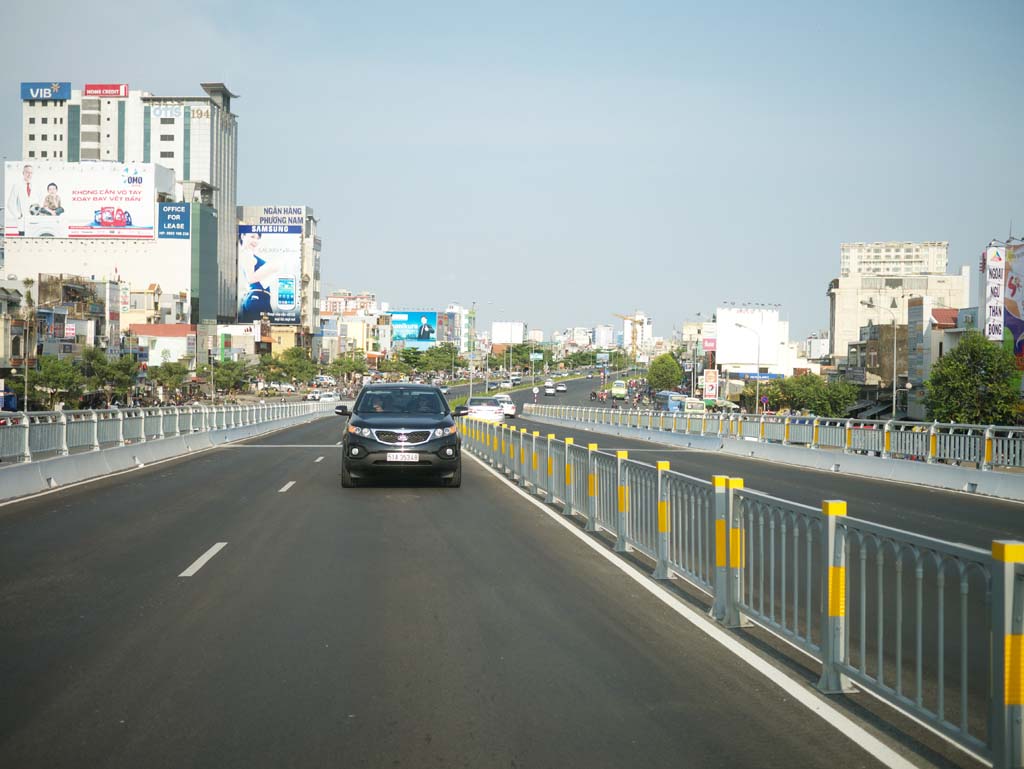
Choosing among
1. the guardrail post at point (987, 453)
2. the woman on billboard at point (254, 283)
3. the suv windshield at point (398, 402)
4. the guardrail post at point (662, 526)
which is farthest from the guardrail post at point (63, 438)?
the woman on billboard at point (254, 283)

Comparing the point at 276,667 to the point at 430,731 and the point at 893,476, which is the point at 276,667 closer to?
the point at 430,731

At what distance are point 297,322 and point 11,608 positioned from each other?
165 m

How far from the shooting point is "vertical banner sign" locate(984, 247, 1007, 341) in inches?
2345

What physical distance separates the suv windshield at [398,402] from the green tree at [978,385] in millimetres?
43021

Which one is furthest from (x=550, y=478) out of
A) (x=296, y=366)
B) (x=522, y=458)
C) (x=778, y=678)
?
(x=296, y=366)

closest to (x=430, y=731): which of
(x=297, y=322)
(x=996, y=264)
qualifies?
(x=996, y=264)

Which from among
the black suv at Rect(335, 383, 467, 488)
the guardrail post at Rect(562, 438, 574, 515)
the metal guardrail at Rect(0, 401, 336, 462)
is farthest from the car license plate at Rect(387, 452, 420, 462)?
the metal guardrail at Rect(0, 401, 336, 462)

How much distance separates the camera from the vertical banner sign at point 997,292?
59.6 meters

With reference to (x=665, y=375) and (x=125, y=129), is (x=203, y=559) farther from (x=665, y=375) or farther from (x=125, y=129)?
(x=125, y=129)

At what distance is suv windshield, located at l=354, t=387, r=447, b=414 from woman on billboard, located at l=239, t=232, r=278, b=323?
508 ft

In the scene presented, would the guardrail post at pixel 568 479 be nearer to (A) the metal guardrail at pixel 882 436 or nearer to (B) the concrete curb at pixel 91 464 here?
(B) the concrete curb at pixel 91 464

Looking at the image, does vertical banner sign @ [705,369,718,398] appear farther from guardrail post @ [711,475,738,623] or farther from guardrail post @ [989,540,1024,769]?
guardrail post @ [989,540,1024,769]

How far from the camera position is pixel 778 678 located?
674 cm

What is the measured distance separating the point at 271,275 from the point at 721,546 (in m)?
170
